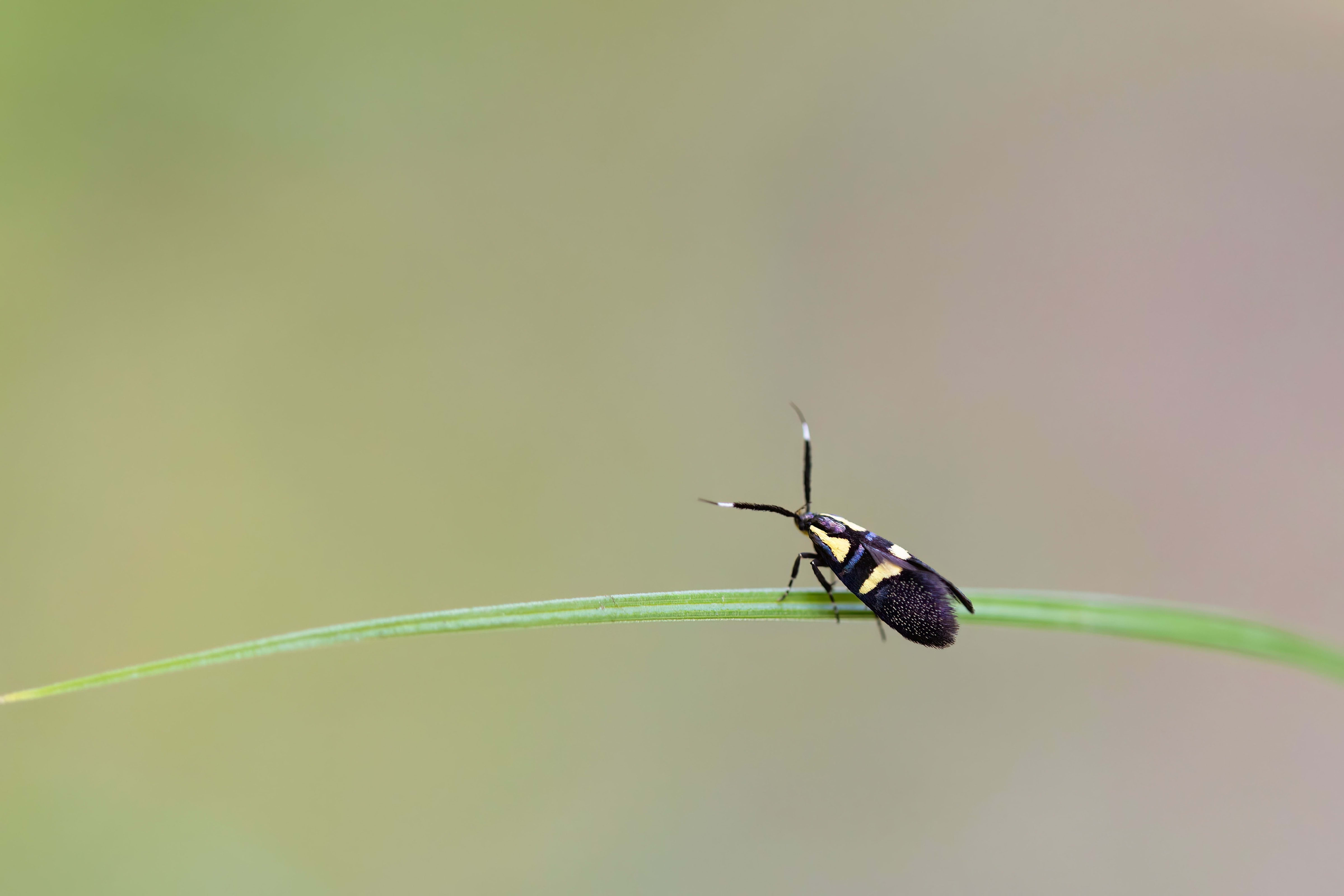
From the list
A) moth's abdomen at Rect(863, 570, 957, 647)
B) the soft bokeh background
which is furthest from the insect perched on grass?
the soft bokeh background

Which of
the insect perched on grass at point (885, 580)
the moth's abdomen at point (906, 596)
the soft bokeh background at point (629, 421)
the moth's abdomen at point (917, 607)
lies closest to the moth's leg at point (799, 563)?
the insect perched on grass at point (885, 580)

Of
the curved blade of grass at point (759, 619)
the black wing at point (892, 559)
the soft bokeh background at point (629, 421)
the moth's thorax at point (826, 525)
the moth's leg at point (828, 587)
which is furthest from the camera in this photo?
the soft bokeh background at point (629, 421)

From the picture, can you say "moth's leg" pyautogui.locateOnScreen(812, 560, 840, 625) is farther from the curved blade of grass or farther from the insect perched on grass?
the curved blade of grass

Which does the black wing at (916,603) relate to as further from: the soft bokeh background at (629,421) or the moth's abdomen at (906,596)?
the soft bokeh background at (629,421)

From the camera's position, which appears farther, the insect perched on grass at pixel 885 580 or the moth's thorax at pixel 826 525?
the moth's thorax at pixel 826 525

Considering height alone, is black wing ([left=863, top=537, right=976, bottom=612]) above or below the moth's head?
below

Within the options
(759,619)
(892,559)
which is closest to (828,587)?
(892,559)
